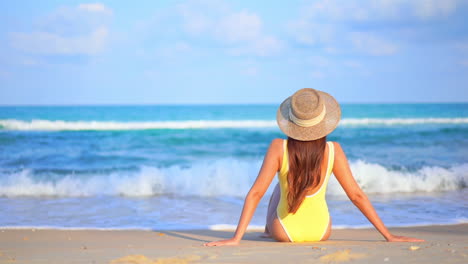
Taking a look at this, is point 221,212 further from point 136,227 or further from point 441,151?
point 441,151

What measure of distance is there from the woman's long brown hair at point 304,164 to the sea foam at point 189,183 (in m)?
4.01

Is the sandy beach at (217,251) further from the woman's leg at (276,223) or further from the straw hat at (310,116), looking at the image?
the straw hat at (310,116)

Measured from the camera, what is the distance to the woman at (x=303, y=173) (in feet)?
9.50

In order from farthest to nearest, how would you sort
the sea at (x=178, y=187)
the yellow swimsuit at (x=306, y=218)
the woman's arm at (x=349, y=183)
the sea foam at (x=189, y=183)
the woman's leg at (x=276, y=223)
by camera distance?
the sea foam at (x=189, y=183), the sea at (x=178, y=187), the woman's leg at (x=276, y=223), the yellow swimsuit at (x=306, y=218), the woman's arm at (x=349, y=183)

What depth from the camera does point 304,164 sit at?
3.04m

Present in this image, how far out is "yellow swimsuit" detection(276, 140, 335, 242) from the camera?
3275mm

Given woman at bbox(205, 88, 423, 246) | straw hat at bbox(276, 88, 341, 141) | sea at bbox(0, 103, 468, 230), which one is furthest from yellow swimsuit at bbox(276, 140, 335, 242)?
sea at bbox(0, 103, 468, 230)

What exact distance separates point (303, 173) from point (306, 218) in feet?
1.49

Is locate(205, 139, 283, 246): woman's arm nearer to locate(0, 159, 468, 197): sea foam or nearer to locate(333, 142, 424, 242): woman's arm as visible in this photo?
locate(333, 142, 424, 242): woman's arm

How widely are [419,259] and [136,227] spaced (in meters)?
2.91

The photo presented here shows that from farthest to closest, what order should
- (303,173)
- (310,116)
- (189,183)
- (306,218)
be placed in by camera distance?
1. (189,183)
2. (306,218)
3. (303,173)
4. (310,116)

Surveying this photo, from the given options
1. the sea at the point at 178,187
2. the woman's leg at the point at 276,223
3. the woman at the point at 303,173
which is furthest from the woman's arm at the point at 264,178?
the sea at the point at 178,187

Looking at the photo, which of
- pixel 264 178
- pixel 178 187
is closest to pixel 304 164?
pixel 264 178

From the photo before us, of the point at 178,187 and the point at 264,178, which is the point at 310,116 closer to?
the point at 264,178
